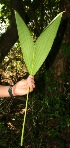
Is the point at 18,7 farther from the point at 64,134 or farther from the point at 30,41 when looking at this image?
the point at 30,41

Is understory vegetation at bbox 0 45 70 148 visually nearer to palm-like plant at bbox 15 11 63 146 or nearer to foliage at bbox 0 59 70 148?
foliage at bbox 0 59 70 148

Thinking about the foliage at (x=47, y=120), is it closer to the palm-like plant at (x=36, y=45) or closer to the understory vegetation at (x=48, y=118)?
the understory vegetation at (x=48, y=118)

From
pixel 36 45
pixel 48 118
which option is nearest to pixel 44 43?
pixel 36 45

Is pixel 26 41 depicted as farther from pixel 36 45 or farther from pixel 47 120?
pixel 47 120

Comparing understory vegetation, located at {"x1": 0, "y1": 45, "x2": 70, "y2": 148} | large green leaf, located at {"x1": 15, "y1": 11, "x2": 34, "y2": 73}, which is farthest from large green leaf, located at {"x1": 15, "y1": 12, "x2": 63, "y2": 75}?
understory vegetation, located at {"x1": 0, "y1": 45, "x2": 70, "y2": 148}

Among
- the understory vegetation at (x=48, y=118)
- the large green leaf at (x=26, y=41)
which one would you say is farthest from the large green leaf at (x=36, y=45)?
the understory vegetation at (x=48, y=118)
